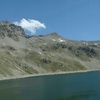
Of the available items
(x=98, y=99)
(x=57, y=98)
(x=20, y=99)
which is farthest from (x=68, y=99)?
(x=20, y=99)

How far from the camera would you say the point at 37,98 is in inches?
4227

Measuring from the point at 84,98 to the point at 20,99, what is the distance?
991 inches

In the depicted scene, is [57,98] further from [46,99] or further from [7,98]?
[7,98]

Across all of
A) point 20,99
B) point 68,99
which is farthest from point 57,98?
point 20,99

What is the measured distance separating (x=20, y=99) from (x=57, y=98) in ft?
47.2

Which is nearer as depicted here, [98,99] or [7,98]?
[98,99]

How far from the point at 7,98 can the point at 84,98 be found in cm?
3073

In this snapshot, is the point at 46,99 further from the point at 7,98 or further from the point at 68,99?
the point at 7,98

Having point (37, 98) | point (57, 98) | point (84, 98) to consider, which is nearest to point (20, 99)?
point (37, 98)

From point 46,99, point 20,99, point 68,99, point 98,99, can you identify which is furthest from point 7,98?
point 98,99

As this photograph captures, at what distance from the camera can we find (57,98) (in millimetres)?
107125

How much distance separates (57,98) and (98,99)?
15800 millimetres

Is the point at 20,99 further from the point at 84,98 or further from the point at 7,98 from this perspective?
the point at 84,98

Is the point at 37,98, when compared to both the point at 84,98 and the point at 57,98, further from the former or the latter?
the point at 84,98
